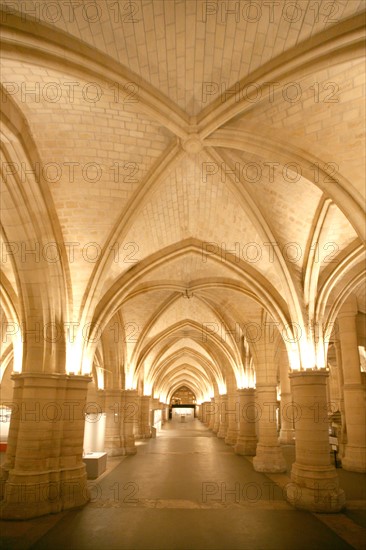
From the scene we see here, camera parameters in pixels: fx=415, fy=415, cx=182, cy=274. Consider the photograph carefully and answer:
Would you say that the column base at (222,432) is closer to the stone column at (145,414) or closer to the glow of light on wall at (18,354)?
the stone column at (145,414)

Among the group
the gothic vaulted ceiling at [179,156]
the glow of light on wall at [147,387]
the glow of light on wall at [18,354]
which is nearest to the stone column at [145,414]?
the glow of light on wall at [147,387]

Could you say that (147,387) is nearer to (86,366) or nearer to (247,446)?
(247,446)

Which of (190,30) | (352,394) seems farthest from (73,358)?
(352,394)

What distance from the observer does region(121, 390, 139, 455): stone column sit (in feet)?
57.2

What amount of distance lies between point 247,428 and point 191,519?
33.9ft

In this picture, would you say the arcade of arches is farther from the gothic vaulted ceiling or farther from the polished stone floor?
the polished stone floor

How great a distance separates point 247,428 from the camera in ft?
59.2

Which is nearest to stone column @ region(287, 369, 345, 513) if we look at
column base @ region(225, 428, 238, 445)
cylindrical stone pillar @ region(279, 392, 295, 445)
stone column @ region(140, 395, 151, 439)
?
column base @ region(225, 428, 238, 445)

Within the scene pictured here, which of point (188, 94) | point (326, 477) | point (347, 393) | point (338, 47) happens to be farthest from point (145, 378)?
point (338, 47)

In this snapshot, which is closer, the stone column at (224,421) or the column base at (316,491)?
the column base at (316,491)

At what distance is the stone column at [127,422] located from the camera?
17.4m

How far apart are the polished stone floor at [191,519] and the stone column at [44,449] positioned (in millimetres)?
436

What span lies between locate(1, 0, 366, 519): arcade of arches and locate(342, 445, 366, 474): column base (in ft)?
0.25

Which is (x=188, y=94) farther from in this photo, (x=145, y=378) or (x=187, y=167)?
(x=145, y=378)
